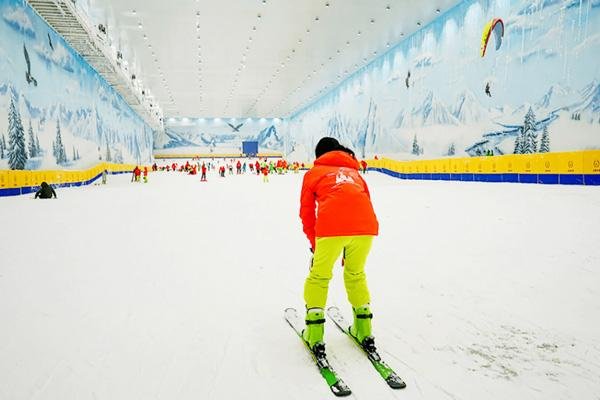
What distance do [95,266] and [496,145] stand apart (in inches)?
649

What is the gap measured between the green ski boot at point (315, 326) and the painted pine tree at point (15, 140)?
15.7m

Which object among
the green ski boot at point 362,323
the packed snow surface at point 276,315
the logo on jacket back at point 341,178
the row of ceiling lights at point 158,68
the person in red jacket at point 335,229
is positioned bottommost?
the packed snow surface at point 276,315

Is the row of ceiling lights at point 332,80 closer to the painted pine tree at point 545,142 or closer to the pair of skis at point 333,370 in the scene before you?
the painted pine tree at point 545,142

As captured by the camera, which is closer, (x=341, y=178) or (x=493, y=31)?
(x=341, y=178)

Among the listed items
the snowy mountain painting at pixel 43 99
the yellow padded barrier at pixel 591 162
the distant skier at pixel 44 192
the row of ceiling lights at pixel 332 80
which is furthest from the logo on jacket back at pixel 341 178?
the row of ceiling lights at pixel 332 80

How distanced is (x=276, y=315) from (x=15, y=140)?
1553cm

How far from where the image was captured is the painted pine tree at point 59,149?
18125mm

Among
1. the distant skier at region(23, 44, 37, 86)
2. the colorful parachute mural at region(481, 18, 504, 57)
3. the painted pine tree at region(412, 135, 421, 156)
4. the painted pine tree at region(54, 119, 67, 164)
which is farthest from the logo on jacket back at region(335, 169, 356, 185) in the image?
the painted pine tree at region(412, 135, 421, 156)

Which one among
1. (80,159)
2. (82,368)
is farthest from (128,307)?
(80,159)

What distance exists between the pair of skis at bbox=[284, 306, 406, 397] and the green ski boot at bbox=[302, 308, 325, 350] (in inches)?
2.2

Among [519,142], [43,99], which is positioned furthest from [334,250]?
[43,99]

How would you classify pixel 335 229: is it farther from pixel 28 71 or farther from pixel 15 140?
pixel 28 71

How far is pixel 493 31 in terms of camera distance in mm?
16594

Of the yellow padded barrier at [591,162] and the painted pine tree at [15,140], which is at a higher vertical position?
the painted pine tree at [15,140]
